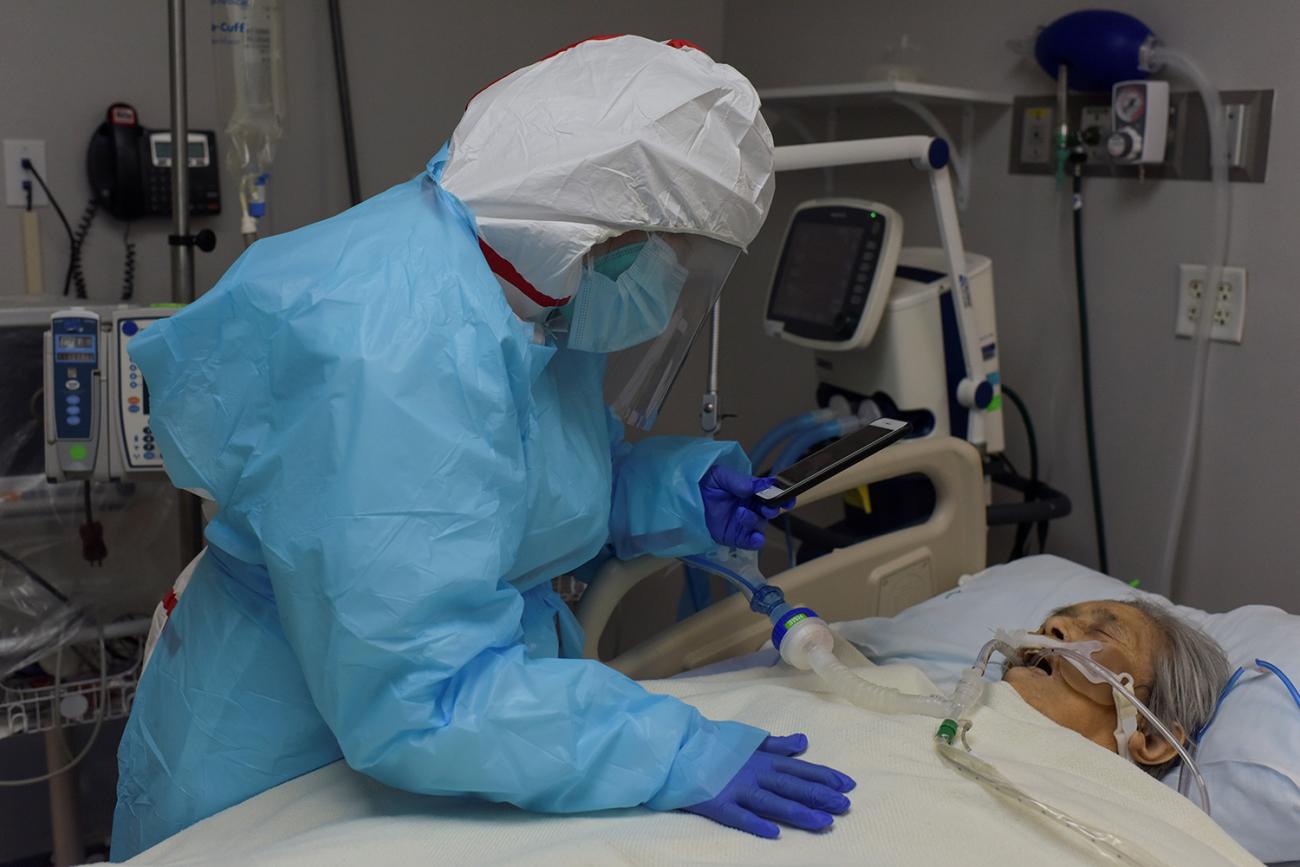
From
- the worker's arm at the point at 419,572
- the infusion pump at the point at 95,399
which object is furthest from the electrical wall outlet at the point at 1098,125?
the infusion pump at the point at 95,399

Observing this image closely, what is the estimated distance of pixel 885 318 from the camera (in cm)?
217

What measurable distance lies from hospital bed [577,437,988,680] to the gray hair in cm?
39

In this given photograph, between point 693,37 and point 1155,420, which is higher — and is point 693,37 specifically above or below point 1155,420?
above

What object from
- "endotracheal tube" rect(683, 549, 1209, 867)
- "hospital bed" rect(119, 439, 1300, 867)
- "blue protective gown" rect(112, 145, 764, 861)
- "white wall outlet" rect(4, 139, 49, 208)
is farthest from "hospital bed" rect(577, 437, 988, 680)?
"white wall outlet" rect(4, 139, 49, 208)

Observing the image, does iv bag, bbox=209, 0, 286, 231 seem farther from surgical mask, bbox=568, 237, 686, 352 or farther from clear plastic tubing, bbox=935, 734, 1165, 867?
clear plastic tubing, bbox=935, 734, 1165, 867

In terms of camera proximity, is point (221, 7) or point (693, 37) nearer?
point (221, 7)

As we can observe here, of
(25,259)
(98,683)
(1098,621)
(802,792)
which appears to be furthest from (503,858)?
(25,259)

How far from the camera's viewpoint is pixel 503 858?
1090 millimetres

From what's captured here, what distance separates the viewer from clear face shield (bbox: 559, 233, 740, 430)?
4.19ft

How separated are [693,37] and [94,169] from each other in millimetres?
1681

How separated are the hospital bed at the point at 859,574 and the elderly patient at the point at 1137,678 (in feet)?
1.00

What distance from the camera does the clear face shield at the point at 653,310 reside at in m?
1.28

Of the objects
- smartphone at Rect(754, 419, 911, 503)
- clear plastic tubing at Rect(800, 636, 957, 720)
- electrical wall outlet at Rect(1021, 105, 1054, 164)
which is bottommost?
clear plastic tubing at Rect(800, 636, 957, 720)

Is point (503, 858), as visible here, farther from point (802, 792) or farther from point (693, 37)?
point (693, 37)
